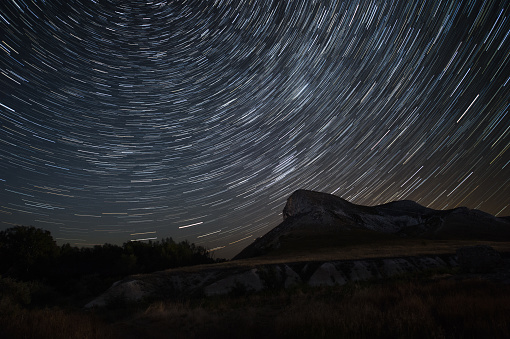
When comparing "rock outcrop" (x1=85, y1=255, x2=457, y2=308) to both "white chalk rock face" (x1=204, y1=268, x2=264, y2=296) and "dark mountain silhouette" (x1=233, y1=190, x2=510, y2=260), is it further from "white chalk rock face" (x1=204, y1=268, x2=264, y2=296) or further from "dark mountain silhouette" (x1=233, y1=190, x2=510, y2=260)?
"dark mountain silhouette" (x1=233, y1=190, x2=510, y2=260)

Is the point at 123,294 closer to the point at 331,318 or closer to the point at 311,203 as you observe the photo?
the point at 331,318

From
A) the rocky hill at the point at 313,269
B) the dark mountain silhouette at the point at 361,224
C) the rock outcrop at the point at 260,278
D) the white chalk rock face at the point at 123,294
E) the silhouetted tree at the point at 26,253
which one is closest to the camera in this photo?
the rocky hill at the point at 313,269

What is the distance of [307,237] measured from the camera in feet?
238

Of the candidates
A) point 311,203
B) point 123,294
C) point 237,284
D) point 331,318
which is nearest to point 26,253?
point 123,294

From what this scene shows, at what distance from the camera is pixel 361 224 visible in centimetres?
9694

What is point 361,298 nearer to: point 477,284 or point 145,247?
point 477,284

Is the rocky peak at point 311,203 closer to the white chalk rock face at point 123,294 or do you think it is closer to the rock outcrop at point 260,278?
the rock outcrop at point 260,278

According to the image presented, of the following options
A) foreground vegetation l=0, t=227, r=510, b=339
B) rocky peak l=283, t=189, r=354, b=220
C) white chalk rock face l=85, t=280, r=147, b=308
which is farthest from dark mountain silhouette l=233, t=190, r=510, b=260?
foreground vegetation l=0, t=227, r=510, b=339

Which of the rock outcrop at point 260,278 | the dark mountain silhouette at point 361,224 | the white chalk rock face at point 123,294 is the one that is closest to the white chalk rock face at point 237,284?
the rock outcrop at point 260,278

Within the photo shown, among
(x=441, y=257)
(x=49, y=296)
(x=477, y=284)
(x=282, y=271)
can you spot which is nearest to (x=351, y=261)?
(x=282, y=271)

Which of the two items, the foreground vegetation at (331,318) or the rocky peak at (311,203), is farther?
the rocky peak at (311,203)

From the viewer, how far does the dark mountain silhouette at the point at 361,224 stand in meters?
75.5

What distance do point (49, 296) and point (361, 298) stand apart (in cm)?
4086

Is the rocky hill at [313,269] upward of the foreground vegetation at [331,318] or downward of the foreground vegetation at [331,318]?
downward
